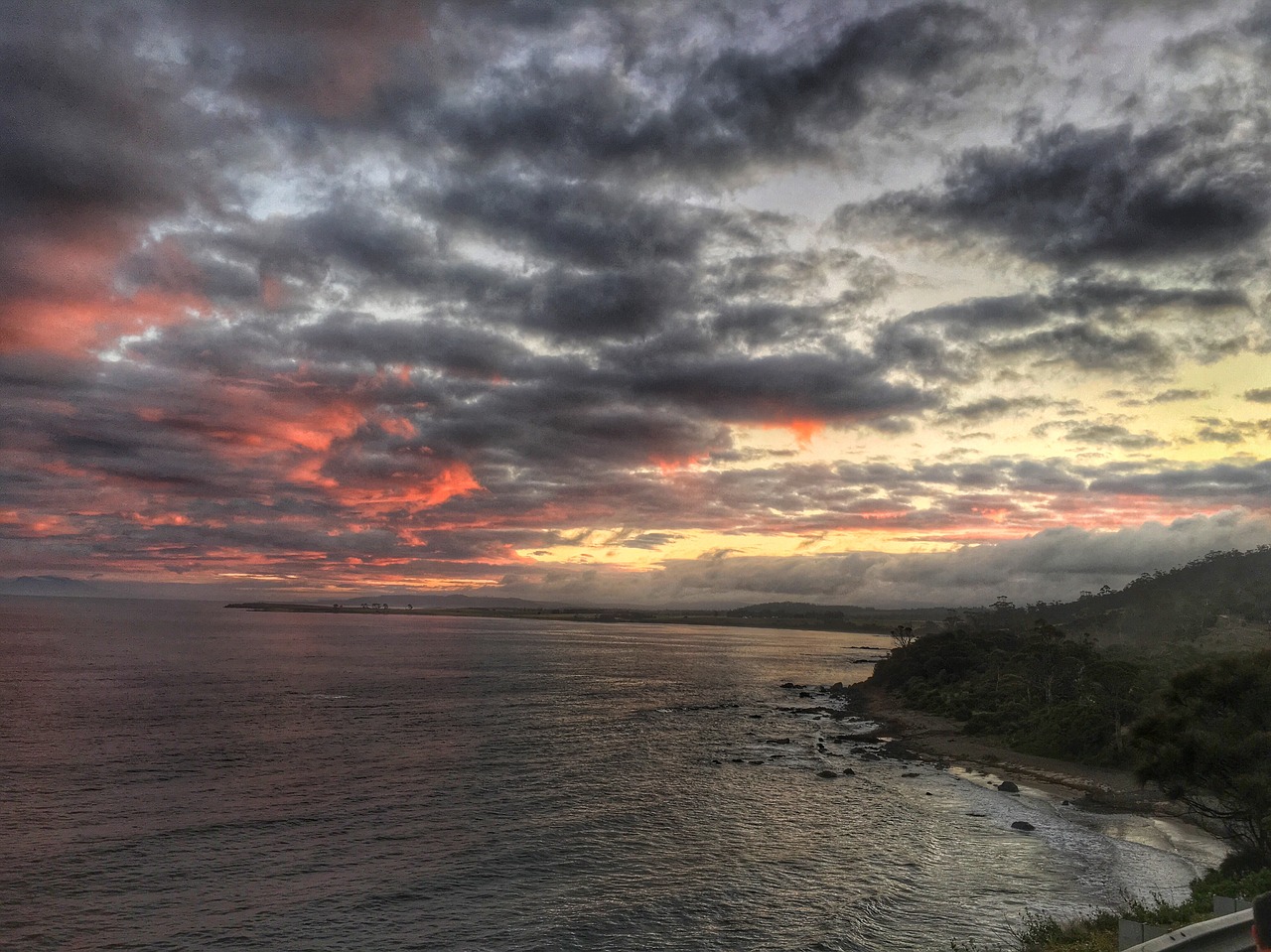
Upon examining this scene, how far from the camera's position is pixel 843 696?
15250 centimetres

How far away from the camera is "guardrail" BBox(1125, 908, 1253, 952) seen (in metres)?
12.0

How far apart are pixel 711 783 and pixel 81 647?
197384mm

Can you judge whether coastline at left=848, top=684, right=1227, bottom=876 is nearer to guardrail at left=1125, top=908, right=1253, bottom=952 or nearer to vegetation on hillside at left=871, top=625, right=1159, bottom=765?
vegetation on hillside at left=871, top=625, right=1159, bottom=765

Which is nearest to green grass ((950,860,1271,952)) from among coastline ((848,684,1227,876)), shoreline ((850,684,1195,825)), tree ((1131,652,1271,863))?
tree ((1131,652,1271,863))

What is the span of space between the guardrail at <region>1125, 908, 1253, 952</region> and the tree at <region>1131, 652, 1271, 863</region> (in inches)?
1143

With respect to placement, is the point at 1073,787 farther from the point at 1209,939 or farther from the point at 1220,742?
the point at 1209,939

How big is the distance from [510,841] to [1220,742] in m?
40.1

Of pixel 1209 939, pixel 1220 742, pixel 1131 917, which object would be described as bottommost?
pixel 1131 917

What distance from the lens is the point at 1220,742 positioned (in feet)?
121

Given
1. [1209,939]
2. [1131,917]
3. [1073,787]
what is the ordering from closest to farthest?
[1209,939]
[1131,917]
[1073,787]

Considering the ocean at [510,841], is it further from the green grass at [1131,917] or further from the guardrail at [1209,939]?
the guardrail at [1209,939]

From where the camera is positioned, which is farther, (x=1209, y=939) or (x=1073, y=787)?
(x=1073, y=787)

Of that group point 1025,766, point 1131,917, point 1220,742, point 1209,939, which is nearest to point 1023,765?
point 1025,766

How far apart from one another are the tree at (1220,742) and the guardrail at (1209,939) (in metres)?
29.0
